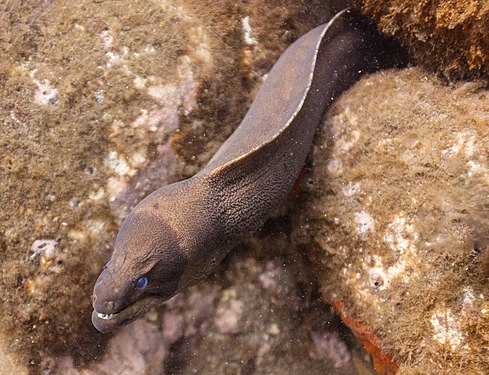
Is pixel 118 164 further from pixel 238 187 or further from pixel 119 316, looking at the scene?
pixel 119 316

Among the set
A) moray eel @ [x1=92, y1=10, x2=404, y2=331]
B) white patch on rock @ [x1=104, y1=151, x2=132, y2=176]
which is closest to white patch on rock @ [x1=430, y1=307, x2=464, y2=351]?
moray eel @ [x1=92, y1=10, x2=404, y2=331]

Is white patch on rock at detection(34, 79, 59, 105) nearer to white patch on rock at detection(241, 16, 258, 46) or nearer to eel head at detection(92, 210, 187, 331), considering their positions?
eel head at detection(92, 210, 187, 331)

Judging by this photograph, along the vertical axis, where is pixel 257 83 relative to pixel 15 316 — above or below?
above

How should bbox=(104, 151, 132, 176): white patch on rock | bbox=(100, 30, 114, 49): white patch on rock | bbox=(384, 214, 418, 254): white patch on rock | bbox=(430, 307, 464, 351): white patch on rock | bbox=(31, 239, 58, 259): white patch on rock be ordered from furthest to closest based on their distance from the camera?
bbox=(100, 30, 114, 49): white patch on rock → bbox=(104, 151, 132, 176): white patch on rock → bbox=(31, 239, 58, 259): white patch on rock → bbox=(384, 214, 418, 254): white patch on rock → bbox=(430, 307, 464, 351): white patch on rock

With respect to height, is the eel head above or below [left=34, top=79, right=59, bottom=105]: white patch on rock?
below

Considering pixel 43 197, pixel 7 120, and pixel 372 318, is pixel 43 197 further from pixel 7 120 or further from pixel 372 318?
pixel 372 318

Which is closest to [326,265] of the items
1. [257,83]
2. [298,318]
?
[298,318]

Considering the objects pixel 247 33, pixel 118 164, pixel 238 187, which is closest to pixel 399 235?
pixel 238 187
